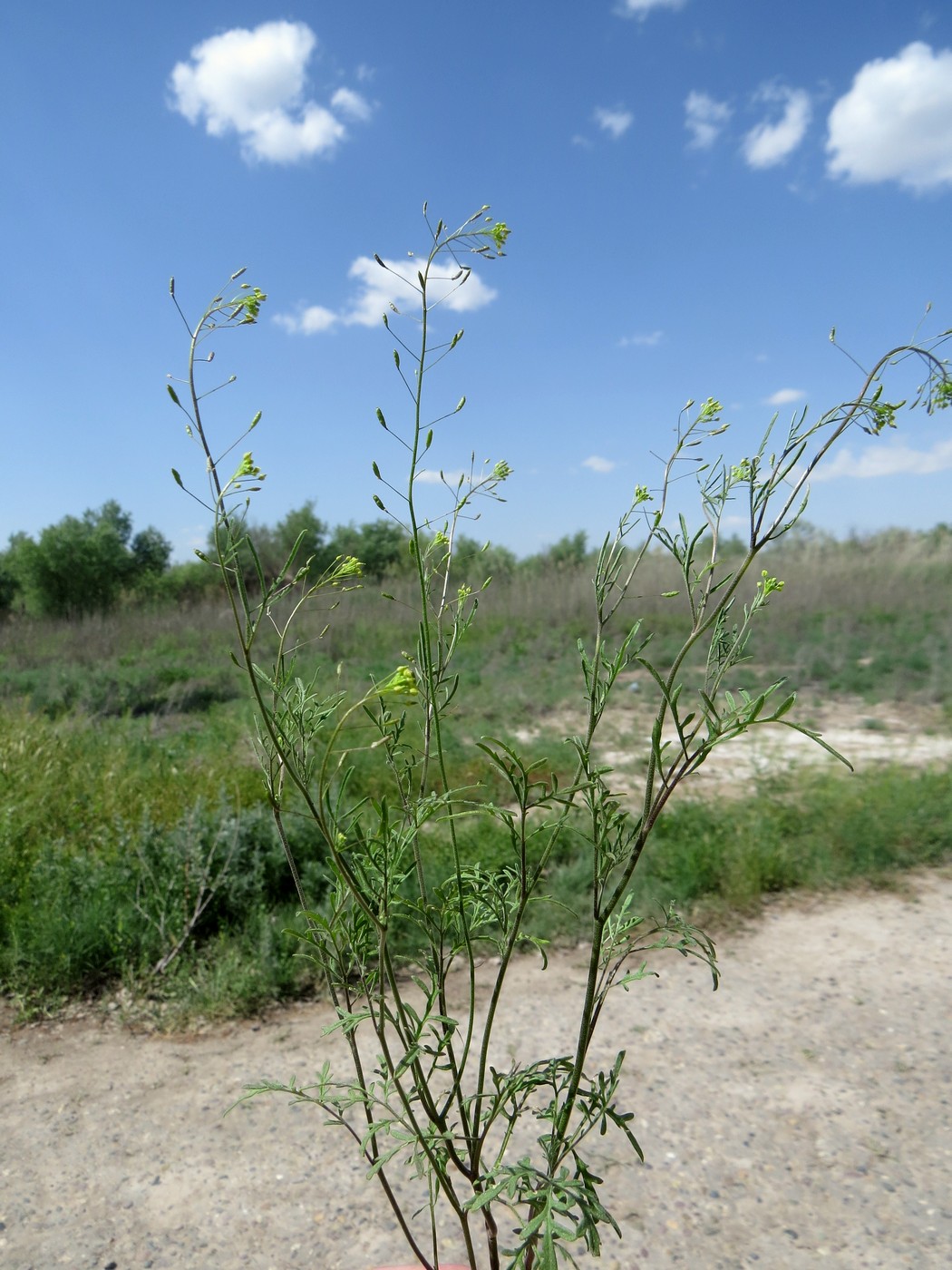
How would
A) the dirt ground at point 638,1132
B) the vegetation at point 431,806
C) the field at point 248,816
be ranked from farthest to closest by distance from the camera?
the field at point 248,816 → the dirt ground at point 638,1132 → the vegetation at point 431,806

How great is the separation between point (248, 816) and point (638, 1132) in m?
2.34

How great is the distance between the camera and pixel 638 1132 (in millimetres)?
2838

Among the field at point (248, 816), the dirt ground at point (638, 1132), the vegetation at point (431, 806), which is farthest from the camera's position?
the field at point (248, 816)

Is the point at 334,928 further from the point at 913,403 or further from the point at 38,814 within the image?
the point at 38,814

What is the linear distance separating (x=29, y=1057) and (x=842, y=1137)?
2776mm

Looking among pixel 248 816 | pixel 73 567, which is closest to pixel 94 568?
pixel 73 567

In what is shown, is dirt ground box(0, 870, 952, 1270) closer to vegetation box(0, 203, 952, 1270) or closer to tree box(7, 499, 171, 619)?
vegetation box(0, 203, 952, 1270)

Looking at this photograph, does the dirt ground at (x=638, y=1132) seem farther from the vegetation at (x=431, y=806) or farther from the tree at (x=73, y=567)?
the tree at (x=73, y=567)

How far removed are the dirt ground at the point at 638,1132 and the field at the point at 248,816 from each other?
0.29m


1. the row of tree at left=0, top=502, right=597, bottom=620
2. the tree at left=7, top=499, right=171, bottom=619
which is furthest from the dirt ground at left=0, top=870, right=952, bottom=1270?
the tree at left=7, top=499, right=171, bottom=619

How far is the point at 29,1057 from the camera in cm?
329

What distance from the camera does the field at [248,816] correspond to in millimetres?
3732

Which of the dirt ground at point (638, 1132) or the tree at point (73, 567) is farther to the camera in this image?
the tree at point (73, 567)

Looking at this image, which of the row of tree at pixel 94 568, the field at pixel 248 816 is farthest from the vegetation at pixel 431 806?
the row of tree at pixel 94 568
